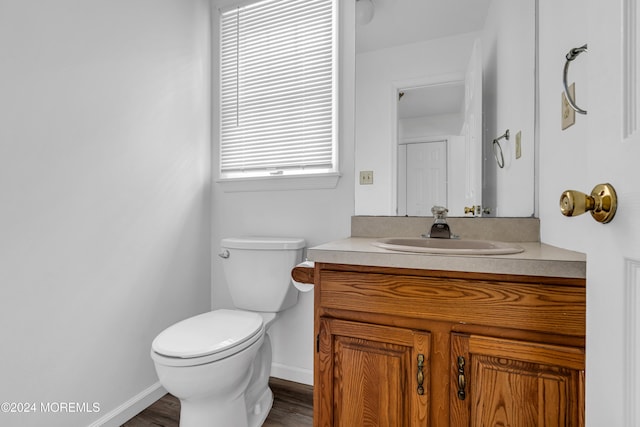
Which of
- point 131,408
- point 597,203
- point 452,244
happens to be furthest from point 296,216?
point 597,203

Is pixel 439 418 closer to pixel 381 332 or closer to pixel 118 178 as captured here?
pixel 381 332

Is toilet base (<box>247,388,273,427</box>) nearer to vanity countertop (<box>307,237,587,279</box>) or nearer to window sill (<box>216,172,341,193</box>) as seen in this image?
vanity countertop (<box>307,237,587,279</box>)

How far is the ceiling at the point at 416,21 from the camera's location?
1452mm

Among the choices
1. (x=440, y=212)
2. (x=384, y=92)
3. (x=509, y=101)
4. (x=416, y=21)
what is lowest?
(x=440, y=212)

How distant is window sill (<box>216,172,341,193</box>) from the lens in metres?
1.79

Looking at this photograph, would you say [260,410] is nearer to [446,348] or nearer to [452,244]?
[446,348]

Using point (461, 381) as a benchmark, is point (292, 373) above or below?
below

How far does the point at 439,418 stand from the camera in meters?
0.90

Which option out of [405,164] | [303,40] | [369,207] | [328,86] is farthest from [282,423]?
[303,40]

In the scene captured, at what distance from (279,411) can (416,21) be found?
80.2 inches

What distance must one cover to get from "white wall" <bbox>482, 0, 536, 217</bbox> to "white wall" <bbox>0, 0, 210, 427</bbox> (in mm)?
1622

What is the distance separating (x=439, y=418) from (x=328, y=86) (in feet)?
5.22

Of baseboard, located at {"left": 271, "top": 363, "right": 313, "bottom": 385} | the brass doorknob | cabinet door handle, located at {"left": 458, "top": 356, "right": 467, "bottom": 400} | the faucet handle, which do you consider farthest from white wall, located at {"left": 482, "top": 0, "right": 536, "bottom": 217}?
baseboard, located at {"left": 271, "top": 363, "right": 313, "bottom": 385}

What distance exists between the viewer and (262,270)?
5.55 feet
